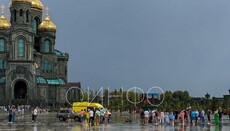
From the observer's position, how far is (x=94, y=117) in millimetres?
43438

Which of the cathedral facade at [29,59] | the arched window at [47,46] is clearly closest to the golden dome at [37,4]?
the cathedral facade at [29,59]

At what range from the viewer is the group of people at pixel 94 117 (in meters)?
42.3

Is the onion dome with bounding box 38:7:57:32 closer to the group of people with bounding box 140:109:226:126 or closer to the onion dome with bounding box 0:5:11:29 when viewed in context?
the onion dome with bounding box 0:5:11:29

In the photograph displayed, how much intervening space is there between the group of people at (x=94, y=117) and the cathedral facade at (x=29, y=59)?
50.3m

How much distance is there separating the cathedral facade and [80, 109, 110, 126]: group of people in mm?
50253

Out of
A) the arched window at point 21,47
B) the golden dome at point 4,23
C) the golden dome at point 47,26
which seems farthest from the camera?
the golden dome at point 47,26

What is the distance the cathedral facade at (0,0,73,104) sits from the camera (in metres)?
95.8

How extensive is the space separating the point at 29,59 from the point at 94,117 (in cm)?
5583

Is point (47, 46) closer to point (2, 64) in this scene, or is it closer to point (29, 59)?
point (2, 64)

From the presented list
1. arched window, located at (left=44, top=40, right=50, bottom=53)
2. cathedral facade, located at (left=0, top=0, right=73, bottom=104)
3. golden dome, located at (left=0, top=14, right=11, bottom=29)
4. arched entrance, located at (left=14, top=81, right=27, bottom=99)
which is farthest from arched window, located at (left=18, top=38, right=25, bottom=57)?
arched window, located at (left=44, top=40, right=50, bottom=53)

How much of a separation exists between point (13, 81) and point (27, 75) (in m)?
2.95

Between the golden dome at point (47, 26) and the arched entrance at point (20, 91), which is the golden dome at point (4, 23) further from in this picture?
the arched entrance at point (20, 91)

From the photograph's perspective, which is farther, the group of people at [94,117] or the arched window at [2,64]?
the arched window at [2,64]

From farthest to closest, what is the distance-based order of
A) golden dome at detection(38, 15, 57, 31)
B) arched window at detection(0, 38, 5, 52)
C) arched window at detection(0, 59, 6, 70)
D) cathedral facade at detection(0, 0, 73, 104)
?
golden dome at detection(38, 15, 57, 31), arched window at detection(0, 38, 5, 52), arched window at detection(0, 59, 6, 70), cathedral facade at detection(0, 0, 73, 104)
